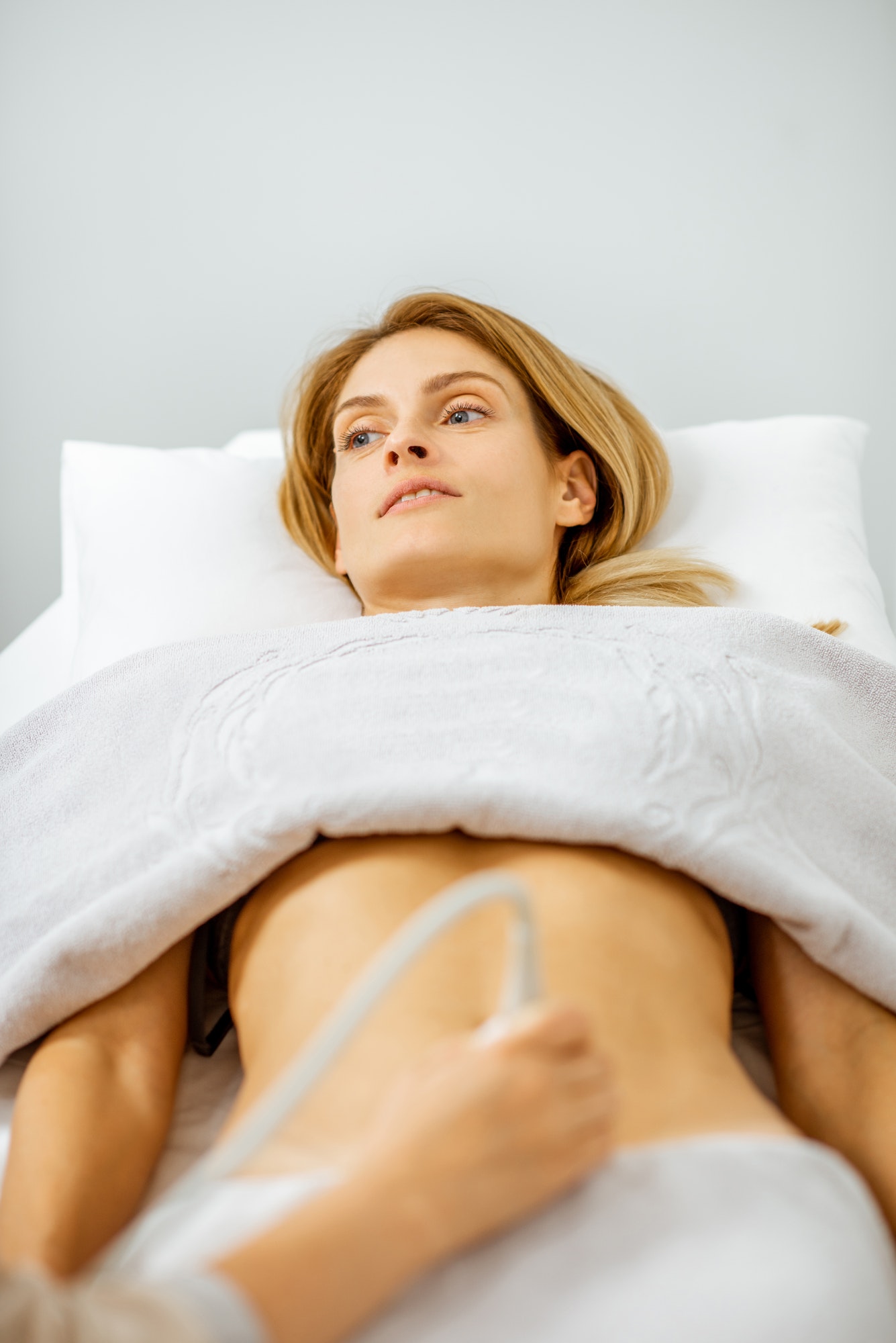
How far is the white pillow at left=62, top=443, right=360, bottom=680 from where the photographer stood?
1357mm

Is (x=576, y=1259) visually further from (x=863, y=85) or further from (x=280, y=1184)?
(x=863, y=85)

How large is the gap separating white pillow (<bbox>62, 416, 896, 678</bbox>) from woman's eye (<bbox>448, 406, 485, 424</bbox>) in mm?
303

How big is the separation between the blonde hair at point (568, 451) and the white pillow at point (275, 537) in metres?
0.05

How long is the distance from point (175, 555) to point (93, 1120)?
834 mm

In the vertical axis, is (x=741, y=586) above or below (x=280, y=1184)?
above

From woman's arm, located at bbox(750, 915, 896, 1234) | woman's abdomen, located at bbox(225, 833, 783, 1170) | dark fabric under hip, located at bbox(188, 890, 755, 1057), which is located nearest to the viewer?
woman's abdomen, located at bbox(225, 833, 783, 1170)

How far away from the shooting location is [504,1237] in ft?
1.75

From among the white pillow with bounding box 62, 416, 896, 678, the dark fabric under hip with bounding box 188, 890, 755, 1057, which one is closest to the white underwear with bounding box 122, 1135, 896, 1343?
the dark fabric under hip with bounding box 188, 890, 755, 1057

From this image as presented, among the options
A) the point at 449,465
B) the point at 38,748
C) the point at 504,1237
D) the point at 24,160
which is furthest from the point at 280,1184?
the point at 24,160

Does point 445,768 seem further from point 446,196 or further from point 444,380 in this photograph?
point 446,196

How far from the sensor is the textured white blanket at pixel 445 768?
0.79 meters

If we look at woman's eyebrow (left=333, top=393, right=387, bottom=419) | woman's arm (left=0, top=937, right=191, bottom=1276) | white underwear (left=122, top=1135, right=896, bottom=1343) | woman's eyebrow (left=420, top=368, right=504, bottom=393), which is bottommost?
woman's arm (left=0, top=937, right=191, bottom=1276)

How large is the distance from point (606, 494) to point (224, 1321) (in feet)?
3.84

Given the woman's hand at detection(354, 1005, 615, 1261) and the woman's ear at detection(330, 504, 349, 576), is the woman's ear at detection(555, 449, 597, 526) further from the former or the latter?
the woman's hand at detection(354, 1005, 615, 1261)
